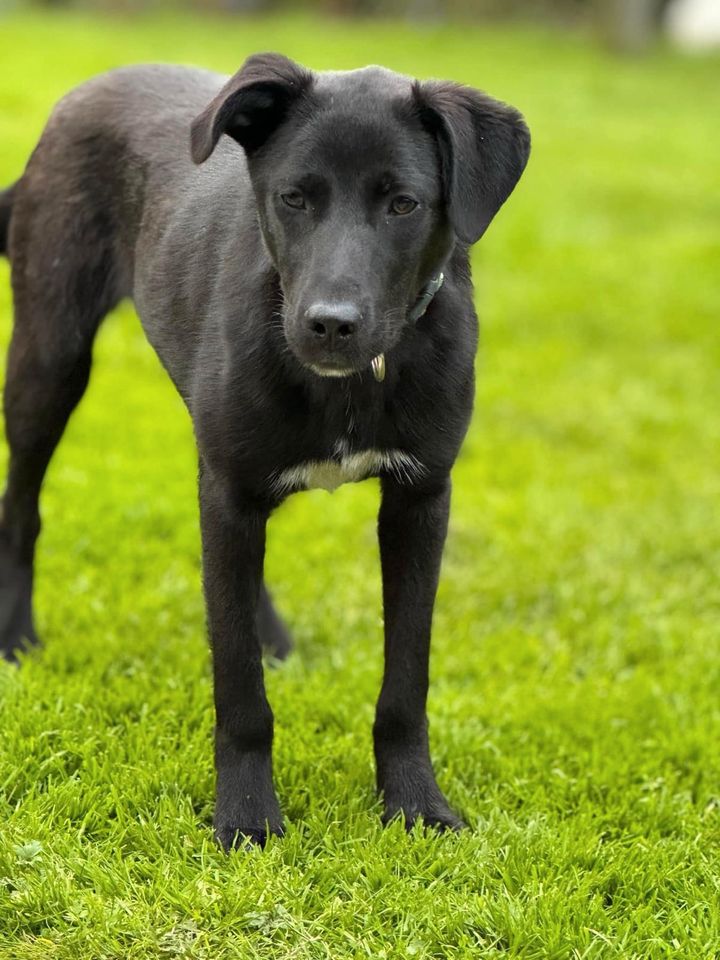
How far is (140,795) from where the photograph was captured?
376cm

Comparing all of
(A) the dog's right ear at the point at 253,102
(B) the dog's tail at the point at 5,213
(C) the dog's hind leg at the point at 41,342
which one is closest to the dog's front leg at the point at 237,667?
(A) the dog's right ear at the point at 253,102

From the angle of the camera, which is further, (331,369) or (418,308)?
(418,308)

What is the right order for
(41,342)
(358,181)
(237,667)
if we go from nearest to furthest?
(358,181) → (237,667) → (41,342)

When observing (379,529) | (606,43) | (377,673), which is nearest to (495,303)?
(377,673)

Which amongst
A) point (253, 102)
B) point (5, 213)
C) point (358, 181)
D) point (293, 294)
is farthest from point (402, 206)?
point (5, 213)

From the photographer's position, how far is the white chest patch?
3.51 m

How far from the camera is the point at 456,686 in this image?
16.6 ft

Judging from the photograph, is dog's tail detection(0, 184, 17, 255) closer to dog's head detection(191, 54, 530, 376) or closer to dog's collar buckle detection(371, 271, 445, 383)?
dog's head detection(191, 54, 530, 376)

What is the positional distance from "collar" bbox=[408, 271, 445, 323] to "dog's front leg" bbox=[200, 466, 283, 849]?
65 centimetres

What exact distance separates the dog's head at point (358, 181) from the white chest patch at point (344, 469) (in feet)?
0.97

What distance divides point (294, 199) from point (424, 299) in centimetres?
42

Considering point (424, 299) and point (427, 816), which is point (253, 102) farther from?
point (427, 816)

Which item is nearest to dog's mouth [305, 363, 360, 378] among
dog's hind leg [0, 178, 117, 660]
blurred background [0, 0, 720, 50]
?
dog's hind leg [0, 178, 117, 660]

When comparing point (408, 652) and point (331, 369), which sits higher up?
point (331, 369)
